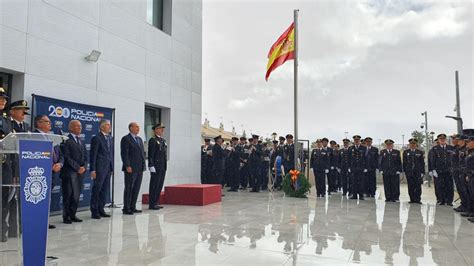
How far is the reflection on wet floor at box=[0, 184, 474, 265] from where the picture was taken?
166 inches

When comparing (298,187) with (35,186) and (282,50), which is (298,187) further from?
(35,186)

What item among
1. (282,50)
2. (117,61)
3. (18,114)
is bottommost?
(18,114)

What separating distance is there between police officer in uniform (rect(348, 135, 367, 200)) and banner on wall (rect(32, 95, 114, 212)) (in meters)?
6.61

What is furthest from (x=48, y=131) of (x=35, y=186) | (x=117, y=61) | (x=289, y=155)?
(x=289, y=155)

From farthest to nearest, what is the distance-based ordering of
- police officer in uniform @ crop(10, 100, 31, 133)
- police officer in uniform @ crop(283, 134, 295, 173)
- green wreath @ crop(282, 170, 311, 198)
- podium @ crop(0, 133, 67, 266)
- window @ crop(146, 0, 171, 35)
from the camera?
police officer in uniform @ crop(283, 134, 295, 173)
window @ crop(146, 0, 171, 35)
green wreath @ crop(282, 170, 311, 198)
police officer in uniform @ crop(10, 100, 31, 133)
podium @ crop(0, 133, 67, 266)

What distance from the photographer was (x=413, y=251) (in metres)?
4.71

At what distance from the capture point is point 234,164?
13305mm

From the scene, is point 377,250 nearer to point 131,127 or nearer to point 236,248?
point 236,248

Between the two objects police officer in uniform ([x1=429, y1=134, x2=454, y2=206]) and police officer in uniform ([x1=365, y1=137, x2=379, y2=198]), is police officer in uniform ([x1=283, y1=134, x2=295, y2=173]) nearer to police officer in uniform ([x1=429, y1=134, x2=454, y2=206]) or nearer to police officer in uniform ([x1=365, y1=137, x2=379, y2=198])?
police officer in uniform ([x1=365, y1=137, x2=379, y2=198])

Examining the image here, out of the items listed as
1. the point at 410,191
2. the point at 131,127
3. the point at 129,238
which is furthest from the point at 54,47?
the point at 410,191

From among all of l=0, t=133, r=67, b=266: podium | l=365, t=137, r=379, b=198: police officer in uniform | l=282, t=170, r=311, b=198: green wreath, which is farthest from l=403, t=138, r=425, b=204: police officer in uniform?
l=0, t=133, r=67, b=266: podium

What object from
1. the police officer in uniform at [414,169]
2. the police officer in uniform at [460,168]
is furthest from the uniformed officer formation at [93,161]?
the police officer in uniform at [414,169]

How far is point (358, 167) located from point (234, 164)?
165 inches

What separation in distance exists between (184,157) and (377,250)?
302 inches
